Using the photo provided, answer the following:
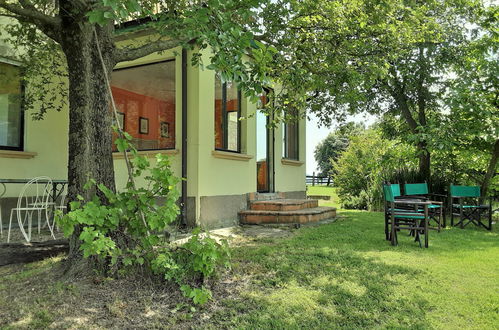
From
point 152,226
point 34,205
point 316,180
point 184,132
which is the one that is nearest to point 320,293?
point 152,226

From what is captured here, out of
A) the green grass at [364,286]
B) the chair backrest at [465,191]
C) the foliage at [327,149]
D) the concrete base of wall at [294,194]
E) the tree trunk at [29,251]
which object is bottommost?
the green grass at [364,286]

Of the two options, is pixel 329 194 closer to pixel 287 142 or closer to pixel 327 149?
pixel 287 142

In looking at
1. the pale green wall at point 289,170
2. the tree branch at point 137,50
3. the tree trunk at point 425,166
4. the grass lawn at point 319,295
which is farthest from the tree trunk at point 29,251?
the tree trunk at point 425,166

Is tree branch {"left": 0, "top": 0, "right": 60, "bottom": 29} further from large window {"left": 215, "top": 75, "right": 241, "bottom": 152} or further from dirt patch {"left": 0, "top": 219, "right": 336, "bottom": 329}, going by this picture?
large window {"left": 215, "top": 75, "right": 241, "bottom": 152}

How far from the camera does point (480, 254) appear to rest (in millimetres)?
4621

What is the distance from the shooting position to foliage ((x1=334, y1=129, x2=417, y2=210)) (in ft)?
33.9

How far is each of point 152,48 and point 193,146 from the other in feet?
8.93

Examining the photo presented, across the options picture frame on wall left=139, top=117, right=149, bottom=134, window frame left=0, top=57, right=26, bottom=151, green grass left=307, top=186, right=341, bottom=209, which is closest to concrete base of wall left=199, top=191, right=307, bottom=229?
window frame left=0, top=57, right=26, bottom=151

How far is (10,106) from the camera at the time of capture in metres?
6.57

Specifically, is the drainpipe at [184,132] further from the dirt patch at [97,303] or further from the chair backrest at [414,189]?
the chair backrest at [414,189]

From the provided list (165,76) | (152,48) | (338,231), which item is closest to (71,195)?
(152,48)

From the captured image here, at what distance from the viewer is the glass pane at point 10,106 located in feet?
21.2

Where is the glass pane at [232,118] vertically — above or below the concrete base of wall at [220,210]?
above

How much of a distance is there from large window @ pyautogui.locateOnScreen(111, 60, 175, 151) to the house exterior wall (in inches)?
45.5
